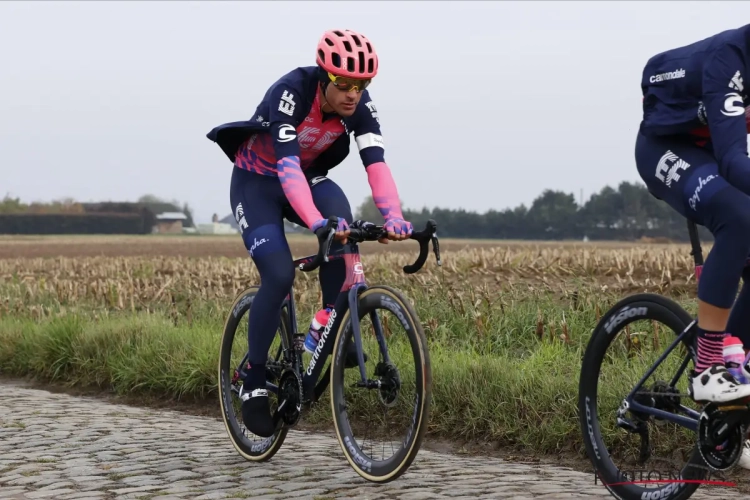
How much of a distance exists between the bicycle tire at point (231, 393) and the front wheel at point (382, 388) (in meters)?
0.68

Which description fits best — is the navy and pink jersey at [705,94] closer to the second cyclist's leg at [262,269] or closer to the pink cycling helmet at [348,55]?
the pink cycling helmet at [348,55]

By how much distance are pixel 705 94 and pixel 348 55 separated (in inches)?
79.4

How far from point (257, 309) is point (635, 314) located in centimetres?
225

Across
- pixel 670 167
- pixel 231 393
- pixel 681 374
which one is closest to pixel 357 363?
pixel 231 393

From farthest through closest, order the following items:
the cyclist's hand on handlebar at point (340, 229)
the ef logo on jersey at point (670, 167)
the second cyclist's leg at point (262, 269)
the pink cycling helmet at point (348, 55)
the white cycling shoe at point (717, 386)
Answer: the second cyclist's leg at point (262, 269), the pink cycling helmet at point (348, 55), the cyclist's hand on handlebar at point (340, 229), the ef logo on jersey at point (670, 167), the white cycling shoe at point (717, 386)

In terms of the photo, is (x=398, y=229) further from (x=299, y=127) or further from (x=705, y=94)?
(x=705, y=94)

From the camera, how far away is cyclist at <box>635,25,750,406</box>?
169 inches

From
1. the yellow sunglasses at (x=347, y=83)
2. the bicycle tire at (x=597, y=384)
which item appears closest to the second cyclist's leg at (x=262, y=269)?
the yellow sunglasses at (x=347, y=83)

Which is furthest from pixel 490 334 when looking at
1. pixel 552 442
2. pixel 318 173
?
pixel 318 173

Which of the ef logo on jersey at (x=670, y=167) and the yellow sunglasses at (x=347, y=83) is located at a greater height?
the yellow sunglasses at (x=347, y=83)

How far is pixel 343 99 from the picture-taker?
591 cm

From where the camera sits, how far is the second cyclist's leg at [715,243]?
169 inches

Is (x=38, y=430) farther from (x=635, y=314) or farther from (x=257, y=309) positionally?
(x=635, y=314)

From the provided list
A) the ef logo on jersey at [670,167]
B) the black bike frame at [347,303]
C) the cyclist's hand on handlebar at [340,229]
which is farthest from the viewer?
the black bike frame at [347,303]
